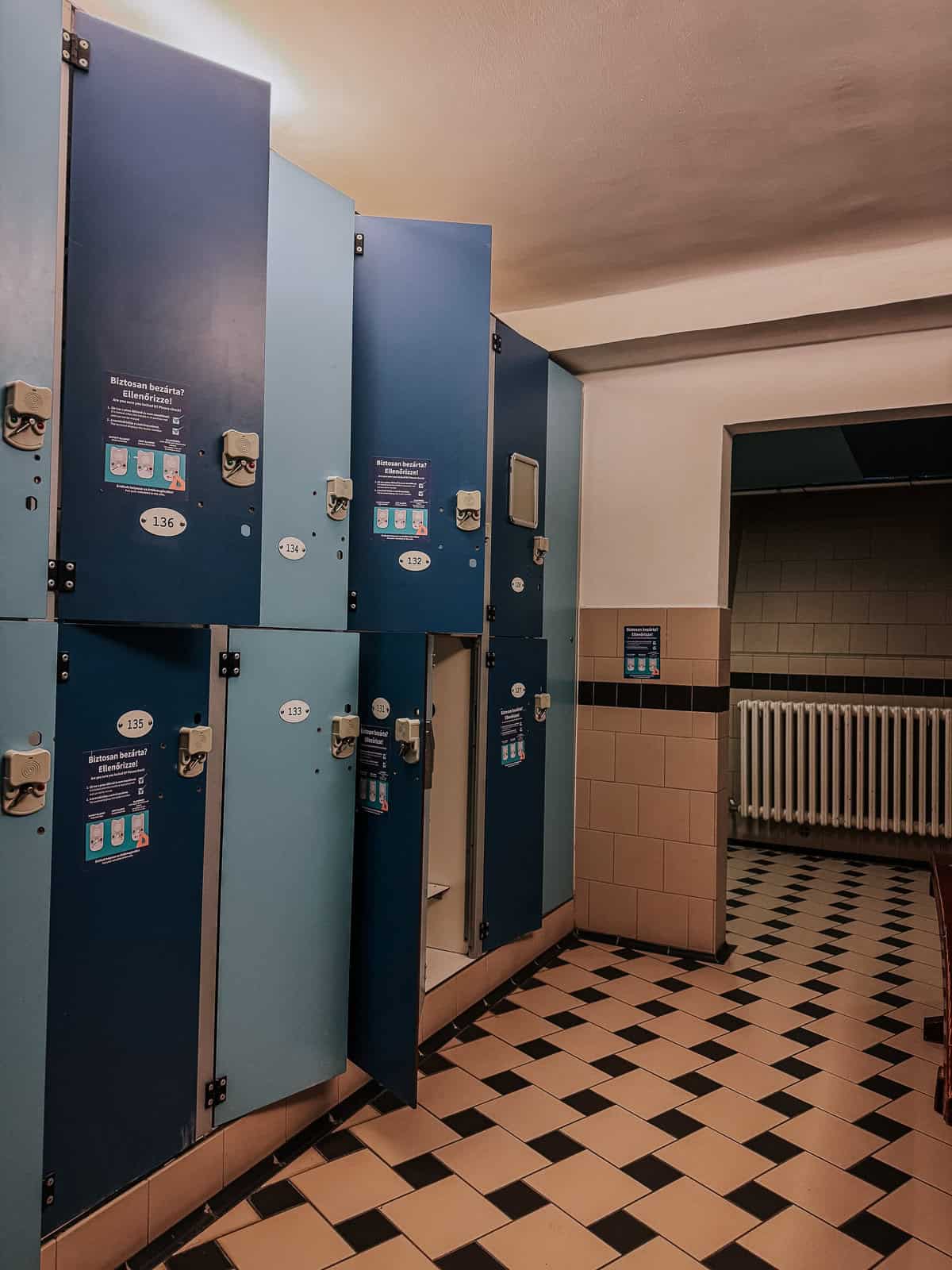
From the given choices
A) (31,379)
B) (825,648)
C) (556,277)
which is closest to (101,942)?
(31,379)

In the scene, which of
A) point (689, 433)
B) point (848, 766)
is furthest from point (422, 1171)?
point (848, 766)

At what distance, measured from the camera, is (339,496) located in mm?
2387

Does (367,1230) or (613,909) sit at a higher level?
(613,909)

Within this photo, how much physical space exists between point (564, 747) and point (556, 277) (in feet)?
6.92

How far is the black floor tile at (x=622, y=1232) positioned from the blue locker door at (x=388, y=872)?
55 cm

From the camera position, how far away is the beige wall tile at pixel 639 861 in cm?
395

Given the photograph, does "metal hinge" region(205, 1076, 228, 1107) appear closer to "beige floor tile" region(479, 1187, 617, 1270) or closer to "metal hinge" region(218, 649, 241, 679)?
"beige floor tile" region(479, 1187, 617, 1270)

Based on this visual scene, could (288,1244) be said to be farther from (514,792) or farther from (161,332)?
(161,332)

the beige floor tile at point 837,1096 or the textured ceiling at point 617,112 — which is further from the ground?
the textured ceiling at point 617,112

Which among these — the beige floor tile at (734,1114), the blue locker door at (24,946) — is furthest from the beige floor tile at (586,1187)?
the blue locker door at (24,946)

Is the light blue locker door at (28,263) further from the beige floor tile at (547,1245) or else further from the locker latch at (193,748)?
the beige floor tile at (547,1245)

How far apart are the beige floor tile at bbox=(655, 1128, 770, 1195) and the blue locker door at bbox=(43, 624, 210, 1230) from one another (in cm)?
131

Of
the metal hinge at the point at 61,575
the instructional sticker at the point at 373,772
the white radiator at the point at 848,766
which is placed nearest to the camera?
the metal hinge at the point at 61,575

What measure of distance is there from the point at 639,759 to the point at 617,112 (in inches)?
104
